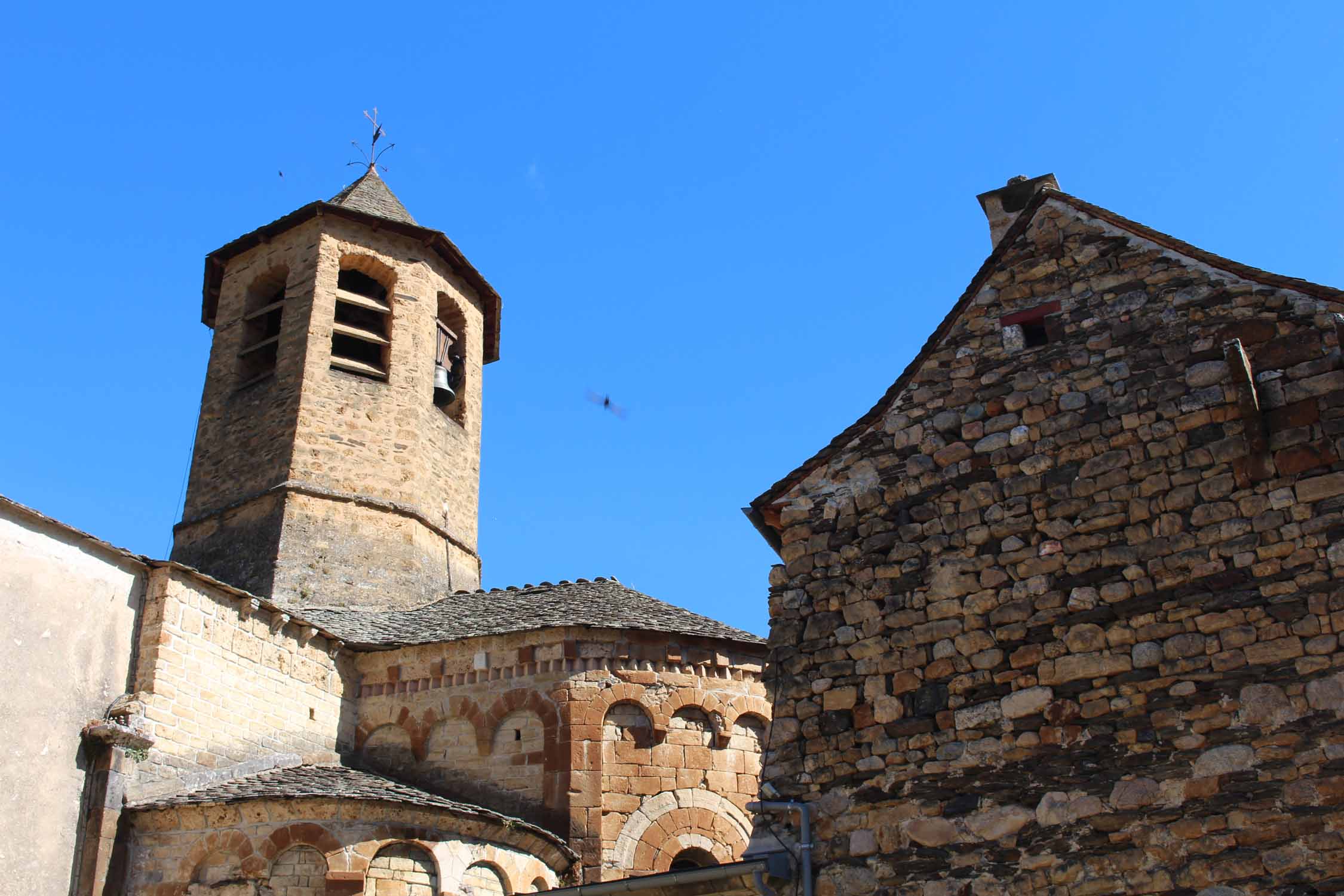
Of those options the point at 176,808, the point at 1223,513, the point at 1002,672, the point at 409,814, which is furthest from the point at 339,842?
the point at 1223,513

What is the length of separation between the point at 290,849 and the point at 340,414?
26.5ft

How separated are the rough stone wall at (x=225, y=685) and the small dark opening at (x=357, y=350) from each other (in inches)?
225

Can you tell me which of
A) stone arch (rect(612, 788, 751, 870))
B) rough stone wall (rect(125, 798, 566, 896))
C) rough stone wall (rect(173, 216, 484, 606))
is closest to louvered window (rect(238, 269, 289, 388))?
rough stone wall (rect(173, 216, 484, 606))

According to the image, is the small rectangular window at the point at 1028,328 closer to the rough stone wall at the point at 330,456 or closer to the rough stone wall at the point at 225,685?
the rough stone wall at the point at 225,685

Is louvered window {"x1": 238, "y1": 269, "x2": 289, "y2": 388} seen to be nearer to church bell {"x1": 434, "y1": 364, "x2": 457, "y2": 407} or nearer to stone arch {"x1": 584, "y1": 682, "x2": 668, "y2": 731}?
church bell {"x1": 434, "y1": 364, "x2": 457, "y2": 407}

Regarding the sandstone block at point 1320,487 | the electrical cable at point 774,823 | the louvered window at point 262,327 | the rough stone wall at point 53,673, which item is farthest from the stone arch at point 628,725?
the louvered window at point 262,327

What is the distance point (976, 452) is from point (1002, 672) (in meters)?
1.52

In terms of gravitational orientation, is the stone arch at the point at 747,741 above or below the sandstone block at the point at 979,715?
above

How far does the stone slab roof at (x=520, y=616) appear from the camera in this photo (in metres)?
14.1

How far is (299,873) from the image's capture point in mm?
10906

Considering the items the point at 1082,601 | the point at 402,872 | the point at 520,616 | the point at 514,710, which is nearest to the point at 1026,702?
the point at 1082,601

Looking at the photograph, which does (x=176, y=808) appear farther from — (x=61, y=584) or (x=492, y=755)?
(x=492, y=755)

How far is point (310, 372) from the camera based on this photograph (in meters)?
18.0

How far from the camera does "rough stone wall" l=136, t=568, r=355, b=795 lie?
12008mm
